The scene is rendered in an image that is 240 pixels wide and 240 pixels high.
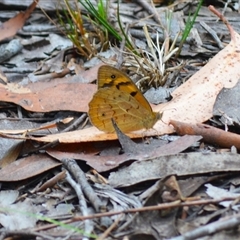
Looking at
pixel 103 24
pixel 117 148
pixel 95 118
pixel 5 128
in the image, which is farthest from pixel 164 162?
pixel 103 24

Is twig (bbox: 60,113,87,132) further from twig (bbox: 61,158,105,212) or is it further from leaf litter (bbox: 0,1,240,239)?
twig (bbox: 61,158,105,212)

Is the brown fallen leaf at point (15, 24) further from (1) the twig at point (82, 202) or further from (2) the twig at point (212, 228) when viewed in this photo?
(2) the twig at point (212, 228)

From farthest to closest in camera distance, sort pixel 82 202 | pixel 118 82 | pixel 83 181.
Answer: pixel 118 82 < pixel 83 181 < pixel 82 202

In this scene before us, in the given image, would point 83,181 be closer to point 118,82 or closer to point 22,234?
point 22,234

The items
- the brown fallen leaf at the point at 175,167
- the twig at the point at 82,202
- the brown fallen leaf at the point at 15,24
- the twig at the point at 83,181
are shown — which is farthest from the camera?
the brown fallen leaf at the point at 15,24

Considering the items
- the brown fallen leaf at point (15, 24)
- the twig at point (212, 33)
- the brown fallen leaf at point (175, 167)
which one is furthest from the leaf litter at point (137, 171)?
the brown fallen leaf at point (15, 24)

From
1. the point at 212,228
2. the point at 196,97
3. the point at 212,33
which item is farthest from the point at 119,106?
the point at 212,33
